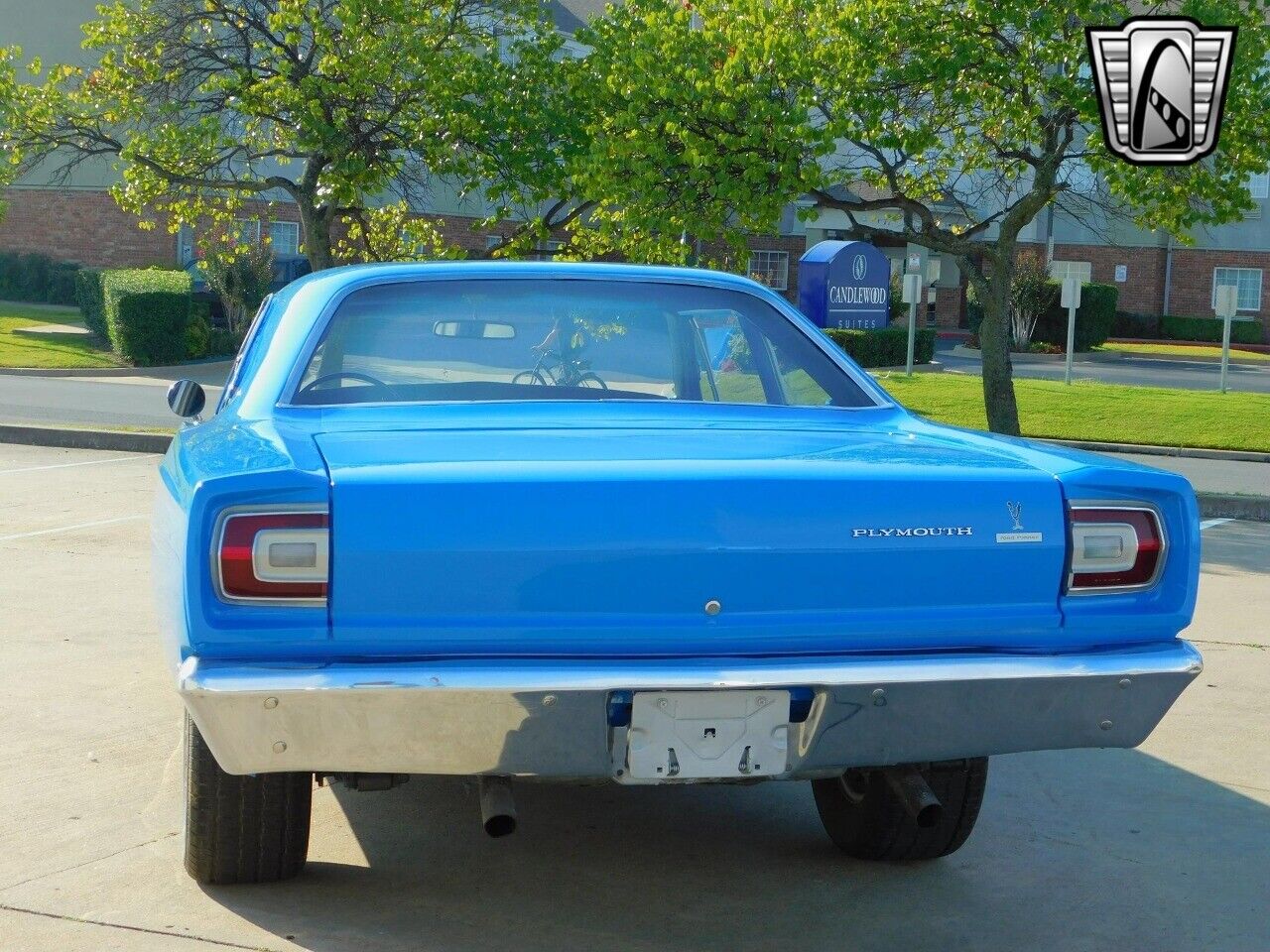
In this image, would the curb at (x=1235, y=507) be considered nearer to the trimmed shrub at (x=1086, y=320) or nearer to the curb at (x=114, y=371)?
the curb at (x=114, y=371)

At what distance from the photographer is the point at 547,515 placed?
3.46 m

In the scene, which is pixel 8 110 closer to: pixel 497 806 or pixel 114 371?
pixel 114 371

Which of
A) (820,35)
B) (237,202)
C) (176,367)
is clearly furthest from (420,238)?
(176,367)

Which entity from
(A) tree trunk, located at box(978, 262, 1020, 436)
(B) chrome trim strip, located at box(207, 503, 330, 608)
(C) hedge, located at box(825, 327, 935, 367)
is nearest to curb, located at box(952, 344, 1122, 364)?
(C) hedge, located at box(825, 327, 935, 367)

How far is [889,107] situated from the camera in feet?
52.9

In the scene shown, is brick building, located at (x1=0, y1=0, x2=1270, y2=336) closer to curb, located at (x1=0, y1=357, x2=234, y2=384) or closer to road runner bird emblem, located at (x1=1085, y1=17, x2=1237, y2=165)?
curb, located at (x1=0, y1=357, x2=234, y2=384)

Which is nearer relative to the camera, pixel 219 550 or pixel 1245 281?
pixel 219 550

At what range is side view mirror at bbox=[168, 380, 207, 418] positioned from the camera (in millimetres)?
5379

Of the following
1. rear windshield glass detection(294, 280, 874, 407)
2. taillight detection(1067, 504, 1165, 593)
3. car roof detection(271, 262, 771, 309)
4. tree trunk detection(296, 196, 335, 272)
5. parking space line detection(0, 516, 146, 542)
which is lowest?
parking space line detection(0, 516, 146, 542)

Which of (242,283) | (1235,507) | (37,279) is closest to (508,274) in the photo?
(1235,507)

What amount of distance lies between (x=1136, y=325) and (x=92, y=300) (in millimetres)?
29442

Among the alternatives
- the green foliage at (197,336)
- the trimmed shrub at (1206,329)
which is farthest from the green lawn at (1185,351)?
the green foliage at (197,336)

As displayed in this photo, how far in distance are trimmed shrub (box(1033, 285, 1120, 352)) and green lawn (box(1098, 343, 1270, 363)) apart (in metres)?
0.51

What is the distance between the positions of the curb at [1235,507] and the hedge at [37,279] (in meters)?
30.0
